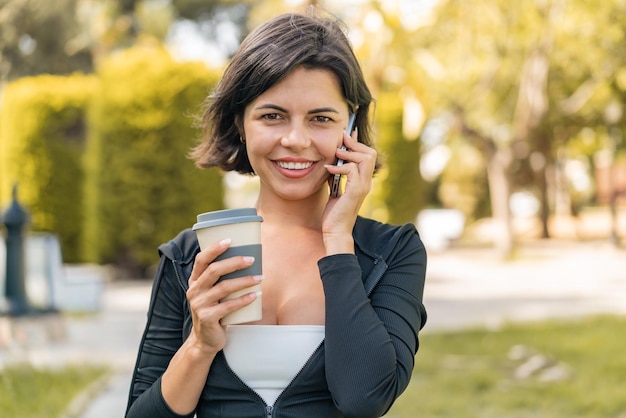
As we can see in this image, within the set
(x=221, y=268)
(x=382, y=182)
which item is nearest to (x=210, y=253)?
(x=221, y=268)

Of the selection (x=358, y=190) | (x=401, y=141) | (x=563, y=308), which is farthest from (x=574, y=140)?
(x=358, y=190)

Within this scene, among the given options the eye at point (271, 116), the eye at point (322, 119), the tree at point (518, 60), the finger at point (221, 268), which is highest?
the tree at point (518, 60)

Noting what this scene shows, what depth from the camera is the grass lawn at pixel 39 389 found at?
4910 millimetres

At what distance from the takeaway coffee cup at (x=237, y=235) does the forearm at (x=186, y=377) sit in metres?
0.12

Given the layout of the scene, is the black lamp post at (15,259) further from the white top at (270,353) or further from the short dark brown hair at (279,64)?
the white top at (270,353)

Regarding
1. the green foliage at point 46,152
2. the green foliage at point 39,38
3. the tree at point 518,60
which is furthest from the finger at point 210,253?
the green foliage at point 39,38

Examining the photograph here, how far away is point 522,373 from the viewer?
691 cm

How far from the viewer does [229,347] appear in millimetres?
1750

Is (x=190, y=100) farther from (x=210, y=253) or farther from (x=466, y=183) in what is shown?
(x=466, y=183)

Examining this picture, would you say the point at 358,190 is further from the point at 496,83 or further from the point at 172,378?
the point at 496,83

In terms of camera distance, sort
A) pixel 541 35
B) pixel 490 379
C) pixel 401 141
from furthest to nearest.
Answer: pixel 541 35 < pixel 401 141 < pixel 490 379

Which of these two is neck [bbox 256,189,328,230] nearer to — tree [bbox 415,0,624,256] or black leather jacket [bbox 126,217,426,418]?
black leather jacket [bbox 126,217,426,418]

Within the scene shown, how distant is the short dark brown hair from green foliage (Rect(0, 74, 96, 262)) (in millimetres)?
13349

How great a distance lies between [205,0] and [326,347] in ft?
104
